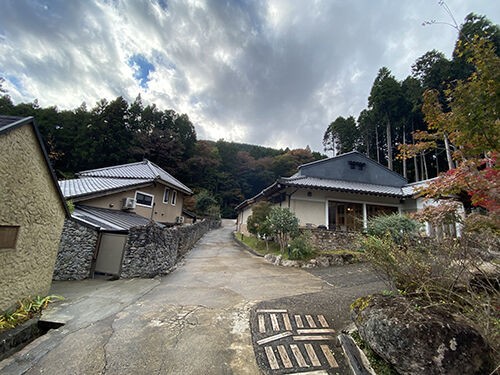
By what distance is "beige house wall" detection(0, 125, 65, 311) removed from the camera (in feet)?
11.3

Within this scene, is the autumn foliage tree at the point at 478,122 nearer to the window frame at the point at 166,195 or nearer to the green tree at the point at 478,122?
the green tree at the point at 478,122

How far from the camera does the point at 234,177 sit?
130 ft

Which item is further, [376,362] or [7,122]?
[7,122]

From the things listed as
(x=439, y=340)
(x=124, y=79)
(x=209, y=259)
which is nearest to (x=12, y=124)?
(x=439, y=340)

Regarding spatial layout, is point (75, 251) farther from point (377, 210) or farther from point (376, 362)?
point (377, 210)

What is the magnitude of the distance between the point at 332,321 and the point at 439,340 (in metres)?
1.90

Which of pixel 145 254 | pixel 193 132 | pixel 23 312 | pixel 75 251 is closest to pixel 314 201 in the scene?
pixel 145 254

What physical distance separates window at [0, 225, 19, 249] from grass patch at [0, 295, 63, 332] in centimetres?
124

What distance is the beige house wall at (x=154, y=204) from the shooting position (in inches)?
400

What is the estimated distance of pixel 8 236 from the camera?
3553 mm

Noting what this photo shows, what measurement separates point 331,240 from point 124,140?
29152mm

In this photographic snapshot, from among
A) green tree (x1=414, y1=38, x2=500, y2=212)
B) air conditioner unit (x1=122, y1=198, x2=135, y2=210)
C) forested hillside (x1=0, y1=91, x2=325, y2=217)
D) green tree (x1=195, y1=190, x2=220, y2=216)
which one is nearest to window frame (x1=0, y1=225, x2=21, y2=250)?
air conditioner unit (x1=122, y1=198, x2=135, y2=210)

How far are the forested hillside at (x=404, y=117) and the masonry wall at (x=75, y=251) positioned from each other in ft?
52.6

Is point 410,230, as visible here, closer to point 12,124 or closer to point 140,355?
point 140,355
